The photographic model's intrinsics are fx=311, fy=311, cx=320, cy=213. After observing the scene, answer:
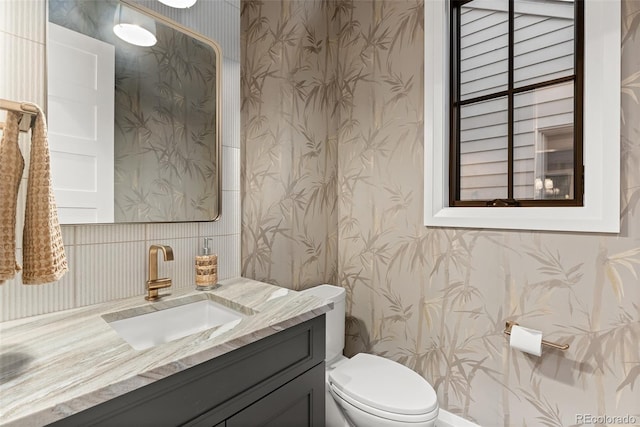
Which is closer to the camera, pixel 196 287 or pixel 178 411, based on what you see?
pixel 178 411

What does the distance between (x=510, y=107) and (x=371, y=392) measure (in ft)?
4.62

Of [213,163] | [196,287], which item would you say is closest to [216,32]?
[213,163]

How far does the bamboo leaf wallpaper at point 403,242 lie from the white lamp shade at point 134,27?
0.44 m

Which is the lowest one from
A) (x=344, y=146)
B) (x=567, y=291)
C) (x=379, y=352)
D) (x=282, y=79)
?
(x=379, y=352)

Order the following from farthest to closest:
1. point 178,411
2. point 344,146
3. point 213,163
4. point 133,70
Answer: point 344,146, point 213,163, point 133,70, point 178,411

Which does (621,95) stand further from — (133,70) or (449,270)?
(133,70)

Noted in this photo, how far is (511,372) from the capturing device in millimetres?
1369

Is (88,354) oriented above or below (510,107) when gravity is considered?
below

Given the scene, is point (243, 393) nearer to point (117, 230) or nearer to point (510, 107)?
point (117, 230)

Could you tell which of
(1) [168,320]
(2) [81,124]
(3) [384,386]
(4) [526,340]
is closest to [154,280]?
(1) [168,320]

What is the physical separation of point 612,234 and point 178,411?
151cm
